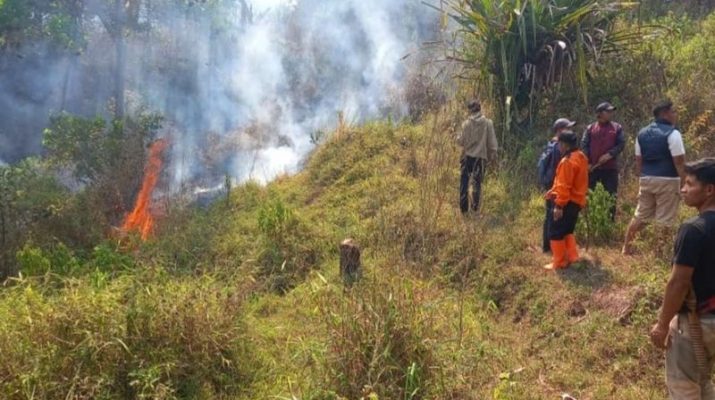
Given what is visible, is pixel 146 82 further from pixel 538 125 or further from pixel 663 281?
pixel 663 281

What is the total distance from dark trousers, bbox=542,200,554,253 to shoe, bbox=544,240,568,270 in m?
0.22

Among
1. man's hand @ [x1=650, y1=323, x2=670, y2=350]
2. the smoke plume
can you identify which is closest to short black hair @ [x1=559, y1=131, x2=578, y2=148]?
man's hand @ [x1=650, y1=323, x2=670, y2=350]

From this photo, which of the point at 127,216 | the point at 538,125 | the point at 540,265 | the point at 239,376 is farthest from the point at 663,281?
the point at 127,216

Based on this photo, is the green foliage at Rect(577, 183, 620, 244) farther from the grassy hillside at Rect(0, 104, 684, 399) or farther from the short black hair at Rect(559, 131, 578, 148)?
the short black hair at Rect(559, 131, 578, 148)

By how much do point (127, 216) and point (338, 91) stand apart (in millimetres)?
9009

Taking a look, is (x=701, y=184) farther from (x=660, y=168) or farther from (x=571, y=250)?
(x=571, y=250)

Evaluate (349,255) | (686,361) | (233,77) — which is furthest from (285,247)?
(233,77)

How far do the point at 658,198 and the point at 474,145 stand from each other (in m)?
2.00

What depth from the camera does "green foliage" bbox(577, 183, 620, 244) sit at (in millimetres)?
5555

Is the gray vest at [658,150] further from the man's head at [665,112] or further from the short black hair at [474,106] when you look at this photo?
the short black hair at [474,106]

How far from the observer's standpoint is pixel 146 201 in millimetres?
9141

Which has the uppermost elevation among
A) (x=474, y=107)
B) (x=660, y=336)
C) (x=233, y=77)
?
(x=233, y=77)

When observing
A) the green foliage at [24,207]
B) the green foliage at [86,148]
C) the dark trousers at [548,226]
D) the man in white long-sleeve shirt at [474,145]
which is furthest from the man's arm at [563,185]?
the green foliage at [86,148]

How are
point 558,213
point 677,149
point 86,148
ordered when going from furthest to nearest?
point 86,148
point 558,213
point 677,149
